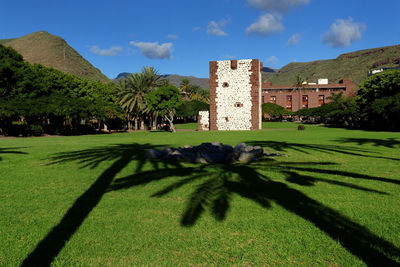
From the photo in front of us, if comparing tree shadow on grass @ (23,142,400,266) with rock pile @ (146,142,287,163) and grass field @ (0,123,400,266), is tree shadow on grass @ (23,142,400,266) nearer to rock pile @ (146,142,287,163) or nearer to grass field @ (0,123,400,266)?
grass field @ (0,123,400,266)

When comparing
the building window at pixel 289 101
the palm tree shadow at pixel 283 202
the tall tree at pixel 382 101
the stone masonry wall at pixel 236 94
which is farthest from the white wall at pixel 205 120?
the building window at pixel 289 101

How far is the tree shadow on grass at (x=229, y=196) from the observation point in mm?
3438

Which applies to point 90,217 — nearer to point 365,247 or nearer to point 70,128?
point 365,247

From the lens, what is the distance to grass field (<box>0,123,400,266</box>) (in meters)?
3.31

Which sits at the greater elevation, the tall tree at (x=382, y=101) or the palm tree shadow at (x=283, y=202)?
the tall tree at (x=382, y=101)

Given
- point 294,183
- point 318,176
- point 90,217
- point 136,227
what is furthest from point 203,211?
point 318,176

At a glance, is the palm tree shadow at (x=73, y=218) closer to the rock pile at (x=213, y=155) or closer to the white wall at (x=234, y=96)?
the rock pile at (x=213, y=155)

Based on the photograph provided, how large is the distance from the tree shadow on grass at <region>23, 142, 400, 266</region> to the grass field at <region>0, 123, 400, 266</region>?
0.02 m

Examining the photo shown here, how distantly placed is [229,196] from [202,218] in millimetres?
1290

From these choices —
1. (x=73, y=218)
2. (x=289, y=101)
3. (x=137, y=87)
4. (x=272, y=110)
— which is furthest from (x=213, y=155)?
(x=289, y=101)

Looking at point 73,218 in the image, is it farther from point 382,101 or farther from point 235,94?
point 382,101

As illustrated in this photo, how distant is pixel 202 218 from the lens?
4449 mm

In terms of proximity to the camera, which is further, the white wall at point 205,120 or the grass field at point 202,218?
the white wall at point 205,120

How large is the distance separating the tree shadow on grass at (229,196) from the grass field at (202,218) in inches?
0.9
